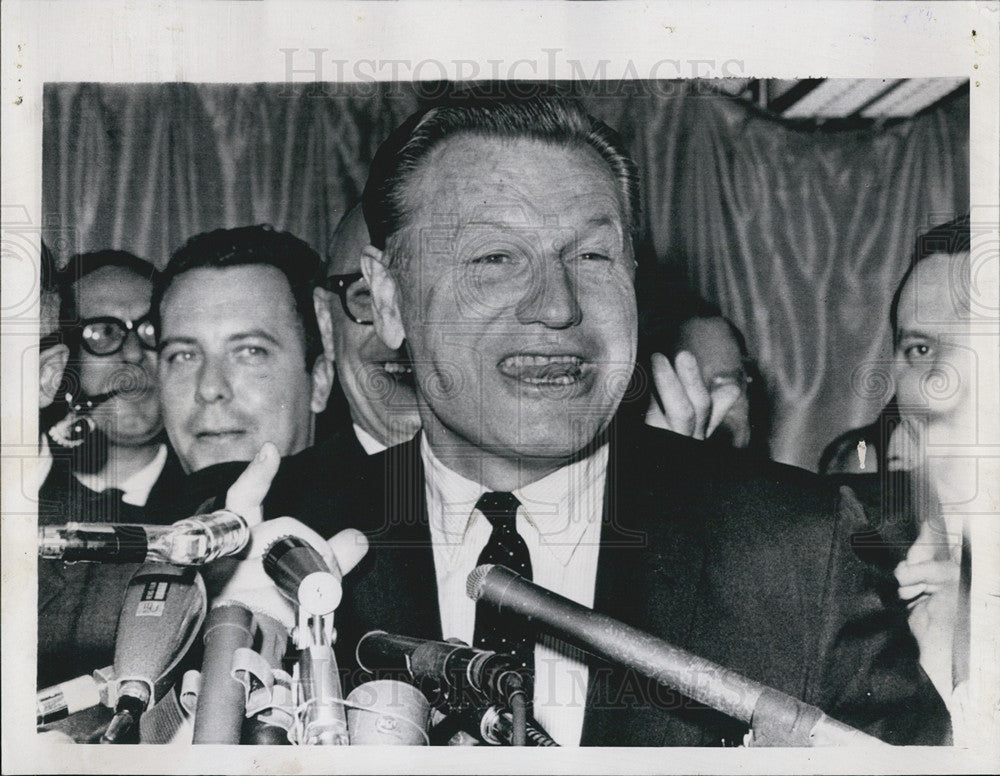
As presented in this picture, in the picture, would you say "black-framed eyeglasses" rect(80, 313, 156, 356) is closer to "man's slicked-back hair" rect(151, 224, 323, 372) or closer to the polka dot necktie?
"man's slicked-back hair" rect(151, 224, 323, 372)

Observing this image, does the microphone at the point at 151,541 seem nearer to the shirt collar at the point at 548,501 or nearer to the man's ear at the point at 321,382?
the man's ear at the point at 321,382

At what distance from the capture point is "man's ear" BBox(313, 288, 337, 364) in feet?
10.2

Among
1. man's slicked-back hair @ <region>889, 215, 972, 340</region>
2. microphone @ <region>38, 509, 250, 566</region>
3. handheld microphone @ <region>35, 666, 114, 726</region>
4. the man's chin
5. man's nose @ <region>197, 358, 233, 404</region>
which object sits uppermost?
man's slicked-back hair @ <region>889, 215, 972, 340</region>

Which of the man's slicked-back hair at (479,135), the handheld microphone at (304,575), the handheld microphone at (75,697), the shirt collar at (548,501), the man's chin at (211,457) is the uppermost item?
the man's slicked-back hair at (479,135)

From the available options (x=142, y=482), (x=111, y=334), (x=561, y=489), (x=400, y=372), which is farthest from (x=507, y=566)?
(x=111, y=334)

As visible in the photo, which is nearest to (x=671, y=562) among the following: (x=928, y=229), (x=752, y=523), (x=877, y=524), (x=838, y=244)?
(x=752, y=523)

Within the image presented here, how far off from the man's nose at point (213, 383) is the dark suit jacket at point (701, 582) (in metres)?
0.35

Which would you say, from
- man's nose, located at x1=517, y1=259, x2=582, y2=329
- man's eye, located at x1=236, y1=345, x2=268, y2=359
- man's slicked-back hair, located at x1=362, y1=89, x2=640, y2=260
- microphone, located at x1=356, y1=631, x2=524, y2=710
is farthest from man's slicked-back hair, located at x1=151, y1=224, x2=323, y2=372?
microphone, located at x1=356, y1=631, x2=524, y2=710

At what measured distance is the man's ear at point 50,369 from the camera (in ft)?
10.3

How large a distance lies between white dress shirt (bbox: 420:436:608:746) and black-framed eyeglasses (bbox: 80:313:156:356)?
0.94 metres

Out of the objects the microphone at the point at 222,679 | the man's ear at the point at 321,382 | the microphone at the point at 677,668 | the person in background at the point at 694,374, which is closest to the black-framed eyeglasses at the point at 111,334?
the man's ear at the point at 321,382

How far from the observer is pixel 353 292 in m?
3.10

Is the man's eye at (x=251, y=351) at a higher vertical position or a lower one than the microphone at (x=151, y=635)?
higher

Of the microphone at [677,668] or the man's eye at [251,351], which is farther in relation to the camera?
the man's eye at [251,351]
